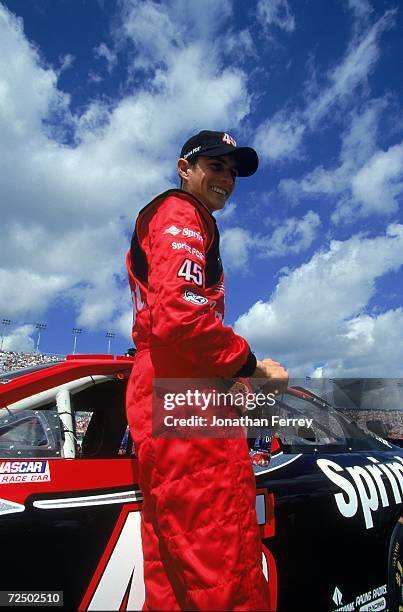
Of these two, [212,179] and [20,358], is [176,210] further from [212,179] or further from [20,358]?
[20,358]

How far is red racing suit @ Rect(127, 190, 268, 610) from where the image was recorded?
107 cm

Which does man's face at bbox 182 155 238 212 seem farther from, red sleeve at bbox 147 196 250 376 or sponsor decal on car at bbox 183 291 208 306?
sponsor decal on car at bbox 183 291 208 306

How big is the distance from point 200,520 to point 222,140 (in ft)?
4.33

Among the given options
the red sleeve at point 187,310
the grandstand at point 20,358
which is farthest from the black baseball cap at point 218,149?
the grandstand at point 20,358

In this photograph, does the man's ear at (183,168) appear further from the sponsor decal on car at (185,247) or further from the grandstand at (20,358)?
the grandstand at (20,358)

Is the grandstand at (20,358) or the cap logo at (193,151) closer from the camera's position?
the cap logo at (193,151)

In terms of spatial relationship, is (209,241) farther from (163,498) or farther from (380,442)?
(380,442)

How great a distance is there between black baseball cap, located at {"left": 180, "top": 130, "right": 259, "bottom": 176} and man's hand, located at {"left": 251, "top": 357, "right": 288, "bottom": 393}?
0.82m

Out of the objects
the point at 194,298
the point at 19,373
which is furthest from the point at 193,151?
the point at 19,373

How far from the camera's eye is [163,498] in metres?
1.11

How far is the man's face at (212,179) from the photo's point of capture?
1.65m

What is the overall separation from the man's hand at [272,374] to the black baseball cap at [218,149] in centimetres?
82

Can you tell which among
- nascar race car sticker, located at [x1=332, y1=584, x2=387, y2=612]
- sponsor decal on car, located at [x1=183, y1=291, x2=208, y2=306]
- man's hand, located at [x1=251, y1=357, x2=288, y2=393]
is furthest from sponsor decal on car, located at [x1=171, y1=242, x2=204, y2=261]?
nascar race car sticker, located at [x1=332, y1=584, x2=387, y2=612]

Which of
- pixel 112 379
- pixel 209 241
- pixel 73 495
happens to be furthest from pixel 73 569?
pixel 209 241
